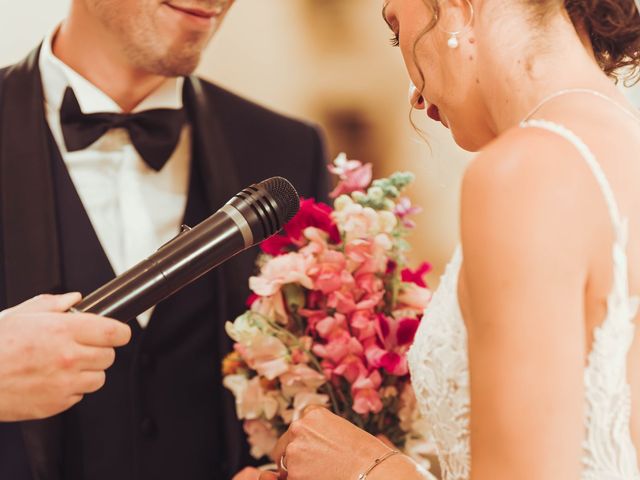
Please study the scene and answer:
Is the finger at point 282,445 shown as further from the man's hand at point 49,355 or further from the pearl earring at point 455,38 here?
the pearl earring at point 455,38

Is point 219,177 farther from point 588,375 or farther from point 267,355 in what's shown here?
point 588,375

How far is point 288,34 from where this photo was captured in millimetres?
2396

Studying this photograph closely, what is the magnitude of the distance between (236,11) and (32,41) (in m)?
0.60

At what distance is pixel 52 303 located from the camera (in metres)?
1.16

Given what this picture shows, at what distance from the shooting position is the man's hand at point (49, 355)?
1.10 metres

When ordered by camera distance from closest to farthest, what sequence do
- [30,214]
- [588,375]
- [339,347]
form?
[588,375] < [339,347] < [30,214]

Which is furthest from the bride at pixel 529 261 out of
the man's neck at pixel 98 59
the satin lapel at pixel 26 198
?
the man's neck at pixel 98 59

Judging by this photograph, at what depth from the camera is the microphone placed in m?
1.05

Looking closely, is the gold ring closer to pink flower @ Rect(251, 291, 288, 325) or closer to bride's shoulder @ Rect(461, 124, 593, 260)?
pink flower @ Rect(251, 291, 288, 325)

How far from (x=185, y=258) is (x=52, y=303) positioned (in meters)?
0.25

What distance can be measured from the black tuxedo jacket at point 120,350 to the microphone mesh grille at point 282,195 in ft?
1.76

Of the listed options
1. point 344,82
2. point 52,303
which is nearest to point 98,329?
point 52,303

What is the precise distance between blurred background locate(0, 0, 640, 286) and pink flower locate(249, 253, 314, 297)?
114 centimetres

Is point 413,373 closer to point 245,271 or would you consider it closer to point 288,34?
point 245,271
